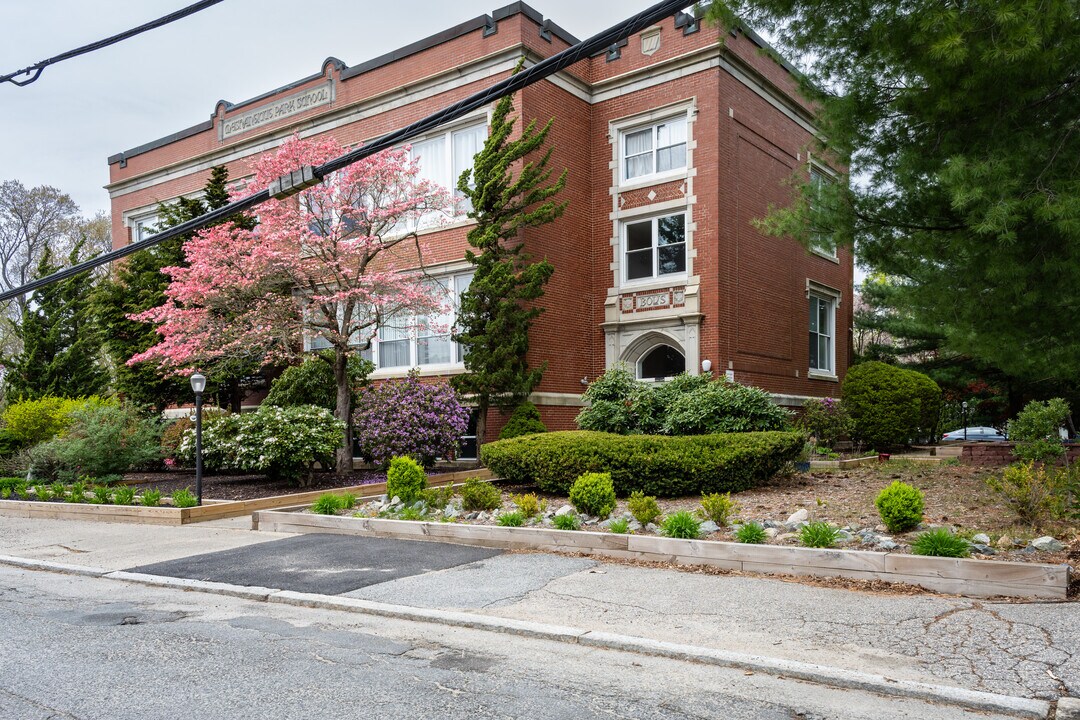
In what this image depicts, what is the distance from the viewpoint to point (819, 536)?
8.28 m

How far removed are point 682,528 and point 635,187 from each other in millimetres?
12736

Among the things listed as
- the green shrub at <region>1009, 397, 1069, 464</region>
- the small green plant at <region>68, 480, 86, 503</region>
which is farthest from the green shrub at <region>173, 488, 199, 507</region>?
the green shrub at <region>1009, 397, 1069, 464</region>

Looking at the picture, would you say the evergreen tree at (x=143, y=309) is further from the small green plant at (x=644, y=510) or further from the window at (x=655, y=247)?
the small green plant at (x=644, y=510)

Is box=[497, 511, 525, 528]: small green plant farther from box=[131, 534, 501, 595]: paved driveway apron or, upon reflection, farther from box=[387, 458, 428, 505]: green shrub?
box=[387, 458, 428, 505]: green shrub

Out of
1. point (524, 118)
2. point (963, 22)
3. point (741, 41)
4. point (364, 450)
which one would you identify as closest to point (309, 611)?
point (963, 22)

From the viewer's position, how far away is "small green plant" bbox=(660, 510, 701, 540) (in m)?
9.11

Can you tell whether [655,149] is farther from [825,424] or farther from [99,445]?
[99,445]

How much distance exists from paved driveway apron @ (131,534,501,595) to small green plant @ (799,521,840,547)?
3.45m

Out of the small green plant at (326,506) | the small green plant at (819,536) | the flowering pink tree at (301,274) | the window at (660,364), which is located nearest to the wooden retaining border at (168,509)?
the small green plant at (326,506)

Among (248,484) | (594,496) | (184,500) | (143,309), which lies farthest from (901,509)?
(143,309)

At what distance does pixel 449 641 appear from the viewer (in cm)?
638

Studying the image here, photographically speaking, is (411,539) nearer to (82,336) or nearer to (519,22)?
(519,22)

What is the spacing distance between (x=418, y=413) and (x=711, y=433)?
612cm

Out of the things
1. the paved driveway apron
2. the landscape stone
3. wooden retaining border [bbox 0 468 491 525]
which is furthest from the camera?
wooden retaining border [bbox 0 468 491 525]
